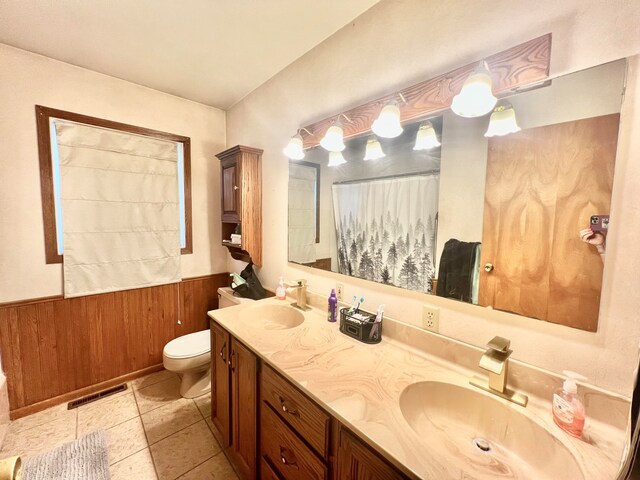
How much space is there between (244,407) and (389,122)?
1551mm

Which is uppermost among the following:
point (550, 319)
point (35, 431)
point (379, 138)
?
point (379, 138)

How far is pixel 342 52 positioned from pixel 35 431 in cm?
314

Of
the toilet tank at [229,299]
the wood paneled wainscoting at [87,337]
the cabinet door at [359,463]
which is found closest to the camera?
the cabinet door at [359,463]

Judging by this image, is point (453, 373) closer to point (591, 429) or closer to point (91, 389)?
point (591, 429)

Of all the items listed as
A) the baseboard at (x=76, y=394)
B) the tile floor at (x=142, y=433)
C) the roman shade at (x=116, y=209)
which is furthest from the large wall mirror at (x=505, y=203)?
the baseboard at (x=76, y=394)

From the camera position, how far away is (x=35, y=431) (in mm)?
1730

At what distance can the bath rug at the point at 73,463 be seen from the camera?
142 cm

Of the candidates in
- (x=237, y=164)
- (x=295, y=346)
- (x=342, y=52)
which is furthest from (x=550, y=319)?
(x=237, y=164)

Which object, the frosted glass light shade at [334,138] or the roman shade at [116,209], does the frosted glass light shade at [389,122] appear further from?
the roman shade at [116,209]

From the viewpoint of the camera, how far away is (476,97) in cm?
91

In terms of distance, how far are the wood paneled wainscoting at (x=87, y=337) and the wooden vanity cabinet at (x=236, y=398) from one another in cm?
112

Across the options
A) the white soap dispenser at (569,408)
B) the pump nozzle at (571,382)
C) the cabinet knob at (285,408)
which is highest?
the pump nozzle at (571,382)

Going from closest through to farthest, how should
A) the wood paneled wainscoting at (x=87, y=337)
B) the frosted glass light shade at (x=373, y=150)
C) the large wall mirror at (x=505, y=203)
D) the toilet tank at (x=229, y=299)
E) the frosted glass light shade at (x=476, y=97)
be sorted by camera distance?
the large wall mirror at (x=505, y=203)
the frosted glass light shade at (x=476, y=97)
the frosted glass light shade at (x=373, y=150)
the wood paneled wainscoting at (x=87, y=337)
the toilet tank at (x=229, y=299)

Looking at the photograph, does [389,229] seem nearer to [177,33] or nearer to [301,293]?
[301,293]
